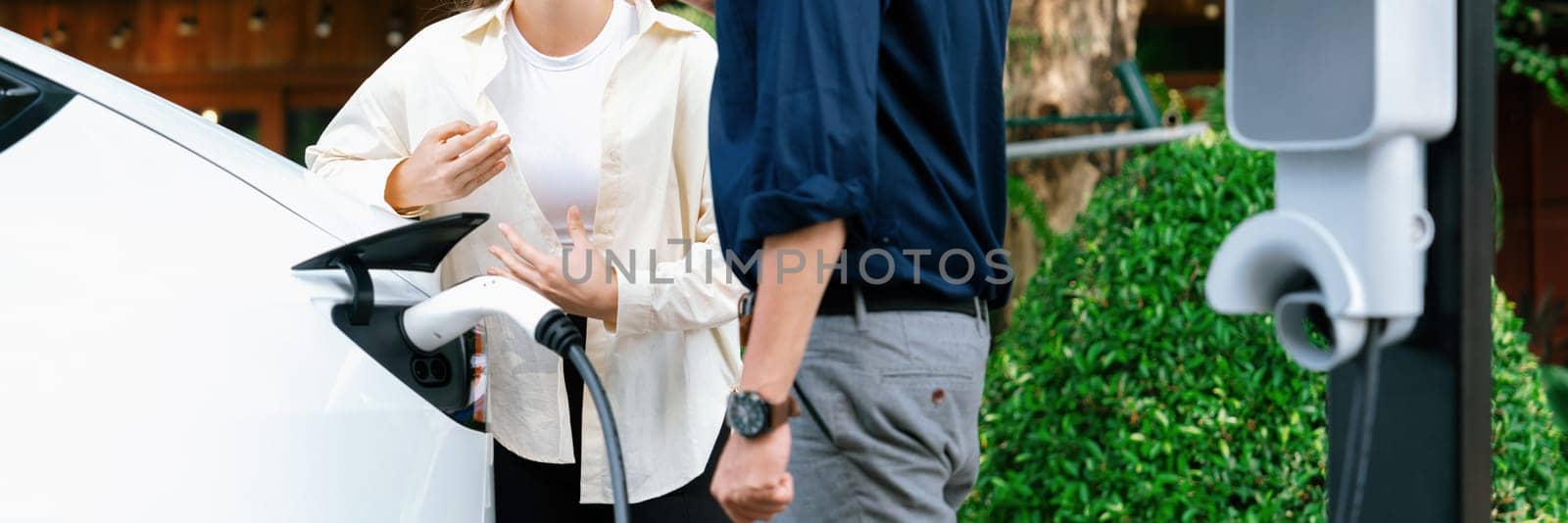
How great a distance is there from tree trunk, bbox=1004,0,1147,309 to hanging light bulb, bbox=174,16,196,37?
515cm

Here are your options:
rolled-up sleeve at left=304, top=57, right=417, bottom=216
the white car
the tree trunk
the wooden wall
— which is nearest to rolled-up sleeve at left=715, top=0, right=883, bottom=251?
the white car

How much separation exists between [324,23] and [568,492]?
6.36 meters

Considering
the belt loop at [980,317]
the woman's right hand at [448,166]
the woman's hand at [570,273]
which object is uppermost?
the woman's right hand at [448,166]

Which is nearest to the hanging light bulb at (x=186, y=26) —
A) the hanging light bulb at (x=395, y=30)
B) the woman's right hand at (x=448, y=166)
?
the hanging light bulb at (x=395, y=30)

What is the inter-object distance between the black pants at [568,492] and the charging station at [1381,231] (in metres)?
1.06

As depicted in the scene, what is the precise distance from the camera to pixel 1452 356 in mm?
1171

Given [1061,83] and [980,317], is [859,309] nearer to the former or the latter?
[980,317]

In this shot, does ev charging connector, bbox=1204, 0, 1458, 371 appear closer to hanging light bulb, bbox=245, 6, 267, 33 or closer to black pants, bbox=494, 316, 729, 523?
black pants, bbox=494, 316, 729, 523

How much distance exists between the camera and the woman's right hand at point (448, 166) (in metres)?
1.95

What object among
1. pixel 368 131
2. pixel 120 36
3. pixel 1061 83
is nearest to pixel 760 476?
pixel 368 131

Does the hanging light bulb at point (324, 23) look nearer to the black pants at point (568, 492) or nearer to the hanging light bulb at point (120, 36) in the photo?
the hanging light bulb at point (120, 36)

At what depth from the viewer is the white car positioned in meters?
1.37

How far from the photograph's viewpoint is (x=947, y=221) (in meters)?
1.51

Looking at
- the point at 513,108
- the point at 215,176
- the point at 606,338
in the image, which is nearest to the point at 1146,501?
the point at 606,338
